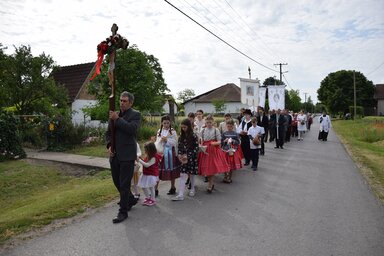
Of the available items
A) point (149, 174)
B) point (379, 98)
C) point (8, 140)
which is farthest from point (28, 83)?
point (379, 98)

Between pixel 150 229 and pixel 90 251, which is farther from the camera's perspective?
pixel 150 229

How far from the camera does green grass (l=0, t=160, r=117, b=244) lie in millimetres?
5315

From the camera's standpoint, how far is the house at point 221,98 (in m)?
60.9

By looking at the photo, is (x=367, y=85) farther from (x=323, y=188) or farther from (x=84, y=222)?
(x=84, y=222)

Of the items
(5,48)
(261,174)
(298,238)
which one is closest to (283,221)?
(298,238)

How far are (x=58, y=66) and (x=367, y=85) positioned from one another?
68.1m

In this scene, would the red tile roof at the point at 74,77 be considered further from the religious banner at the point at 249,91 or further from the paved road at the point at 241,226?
the paved road at the point at 241,226

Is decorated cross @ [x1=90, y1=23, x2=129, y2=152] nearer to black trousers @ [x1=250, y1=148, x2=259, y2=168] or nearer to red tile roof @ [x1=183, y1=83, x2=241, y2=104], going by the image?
black trousers @ [x1=250, y1=148, x2=259, y2=168]

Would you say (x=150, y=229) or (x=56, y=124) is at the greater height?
(x=56, y=124)

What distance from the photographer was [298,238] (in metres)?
4.62

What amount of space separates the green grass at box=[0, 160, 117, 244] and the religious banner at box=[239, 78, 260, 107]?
1147 centimetres

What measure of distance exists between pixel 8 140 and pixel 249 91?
12.7m

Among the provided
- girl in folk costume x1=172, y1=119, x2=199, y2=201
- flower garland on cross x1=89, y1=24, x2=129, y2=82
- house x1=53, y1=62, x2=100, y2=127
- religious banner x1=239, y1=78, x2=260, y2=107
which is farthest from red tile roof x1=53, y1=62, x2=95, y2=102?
flower garland on cross x1=89, y1=24, x2=129, y2=82

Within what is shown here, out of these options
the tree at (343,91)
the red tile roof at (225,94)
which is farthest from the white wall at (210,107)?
the tree at (343,91)
